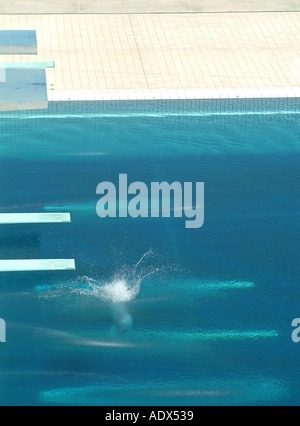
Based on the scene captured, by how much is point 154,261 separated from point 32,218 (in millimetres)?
2439

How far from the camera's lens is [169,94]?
21312 mm

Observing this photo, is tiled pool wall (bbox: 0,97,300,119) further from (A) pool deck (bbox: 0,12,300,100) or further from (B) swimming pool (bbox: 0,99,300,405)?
(A) pool deck (bbox: 0,12,300,100)

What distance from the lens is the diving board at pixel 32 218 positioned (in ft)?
54.4

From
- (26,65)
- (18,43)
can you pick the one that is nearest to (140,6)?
(26,65)

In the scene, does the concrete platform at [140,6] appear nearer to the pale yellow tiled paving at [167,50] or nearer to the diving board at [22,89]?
the pale yellow tiled paving at [167,50]

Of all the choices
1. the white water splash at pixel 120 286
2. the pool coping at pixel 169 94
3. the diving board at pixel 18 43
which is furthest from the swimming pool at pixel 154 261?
the diving board at pixel 18 43

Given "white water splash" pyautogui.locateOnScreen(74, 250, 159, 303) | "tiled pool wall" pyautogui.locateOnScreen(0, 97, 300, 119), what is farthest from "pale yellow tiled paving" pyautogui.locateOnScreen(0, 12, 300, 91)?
"white water splash" pyautogui.locateOnScreen(74, 250, 159, 303)

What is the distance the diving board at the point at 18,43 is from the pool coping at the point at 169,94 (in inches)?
61.9

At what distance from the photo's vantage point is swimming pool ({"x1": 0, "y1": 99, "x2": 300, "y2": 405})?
13.1 m

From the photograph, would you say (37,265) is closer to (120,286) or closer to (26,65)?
(120,286)

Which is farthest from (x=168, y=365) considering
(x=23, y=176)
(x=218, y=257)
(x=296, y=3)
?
(x=296, y=3)

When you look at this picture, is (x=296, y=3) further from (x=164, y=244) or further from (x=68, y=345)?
(x=68, y=345)

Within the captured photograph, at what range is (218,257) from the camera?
15.8m

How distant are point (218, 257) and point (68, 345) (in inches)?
132
